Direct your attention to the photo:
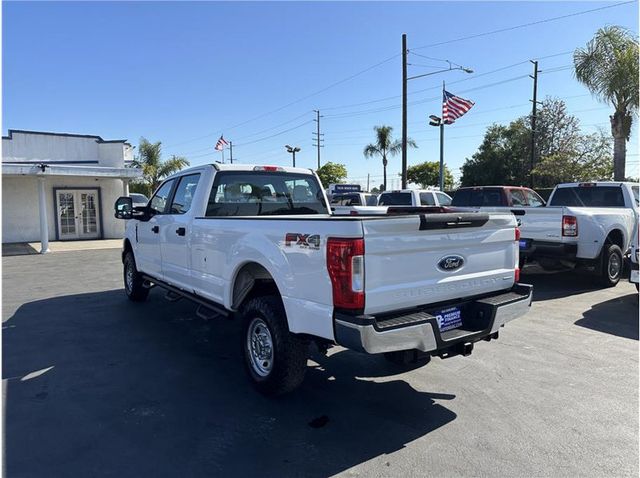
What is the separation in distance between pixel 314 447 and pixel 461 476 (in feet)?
3.27

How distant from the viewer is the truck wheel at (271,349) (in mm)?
3900

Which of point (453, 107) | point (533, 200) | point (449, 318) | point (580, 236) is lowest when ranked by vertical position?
point (449, 318)

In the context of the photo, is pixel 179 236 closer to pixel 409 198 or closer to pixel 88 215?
pixel 409 198

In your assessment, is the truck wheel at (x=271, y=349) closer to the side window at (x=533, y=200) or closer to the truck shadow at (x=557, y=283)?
the truck shadow at (x=557, y=283)

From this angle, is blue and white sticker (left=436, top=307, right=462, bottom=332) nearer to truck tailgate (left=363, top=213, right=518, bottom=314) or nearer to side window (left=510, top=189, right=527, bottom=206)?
truck tailgate (left=363, top=213, right=518, bottom=314)

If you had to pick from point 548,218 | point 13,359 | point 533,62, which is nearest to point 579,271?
point 548,218

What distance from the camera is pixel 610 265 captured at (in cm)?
885

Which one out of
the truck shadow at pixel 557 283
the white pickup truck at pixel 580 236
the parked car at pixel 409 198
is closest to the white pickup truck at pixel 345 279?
the truck shadow at pixel 557 283

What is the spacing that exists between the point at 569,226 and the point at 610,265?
1.30m

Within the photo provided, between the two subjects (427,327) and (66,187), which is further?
(66,187)

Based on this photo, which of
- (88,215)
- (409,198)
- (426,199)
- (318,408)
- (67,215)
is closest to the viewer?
(318,408)

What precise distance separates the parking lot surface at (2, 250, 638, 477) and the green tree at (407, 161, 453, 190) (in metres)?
52.1

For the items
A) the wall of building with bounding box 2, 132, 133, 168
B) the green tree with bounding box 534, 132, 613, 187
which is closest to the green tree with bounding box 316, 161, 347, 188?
the green tree with bounding box 534, 132, 613, 187

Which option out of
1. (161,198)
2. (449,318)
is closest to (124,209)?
(161,198)
